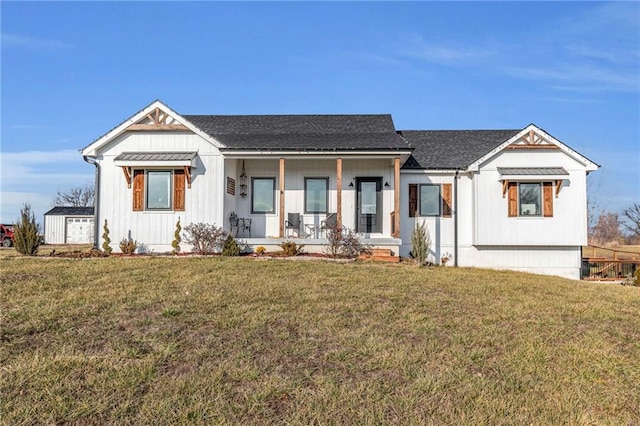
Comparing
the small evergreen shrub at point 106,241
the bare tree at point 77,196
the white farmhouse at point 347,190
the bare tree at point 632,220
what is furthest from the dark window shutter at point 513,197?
the bare tree at point 77,196

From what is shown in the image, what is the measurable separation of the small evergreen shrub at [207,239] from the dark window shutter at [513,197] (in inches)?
358

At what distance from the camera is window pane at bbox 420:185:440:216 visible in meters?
15.1

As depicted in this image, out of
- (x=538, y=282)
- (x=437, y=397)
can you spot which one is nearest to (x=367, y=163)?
(x=538, y=282)

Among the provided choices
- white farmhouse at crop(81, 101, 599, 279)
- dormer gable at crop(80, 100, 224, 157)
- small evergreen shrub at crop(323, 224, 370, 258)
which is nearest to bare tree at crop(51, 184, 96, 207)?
white farmhouse at crop(81, 101, 599, 279)

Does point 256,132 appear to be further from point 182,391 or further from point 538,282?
point 182,391

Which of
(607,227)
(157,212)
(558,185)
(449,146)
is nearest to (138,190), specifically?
(157,212)

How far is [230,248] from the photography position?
42.1 feet

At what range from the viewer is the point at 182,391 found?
3984 mm

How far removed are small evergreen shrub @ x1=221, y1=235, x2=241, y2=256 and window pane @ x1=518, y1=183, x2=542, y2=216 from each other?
358 inches

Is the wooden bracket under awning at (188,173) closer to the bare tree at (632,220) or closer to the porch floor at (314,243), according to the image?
the porch floor at (314,243)

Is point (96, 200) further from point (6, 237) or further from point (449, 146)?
point (6, 237)

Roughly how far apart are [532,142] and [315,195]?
287 inches

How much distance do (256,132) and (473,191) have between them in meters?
7.97

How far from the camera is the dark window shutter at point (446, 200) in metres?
15.0
